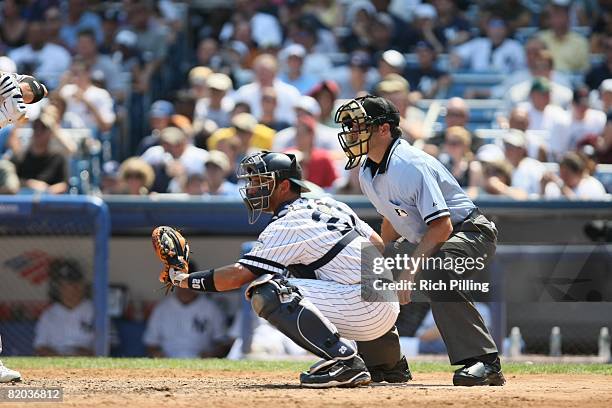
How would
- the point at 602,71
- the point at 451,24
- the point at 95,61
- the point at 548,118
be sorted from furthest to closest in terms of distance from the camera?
1. the point at 451,24
2. the point at 95,61
3. the point at 602,71
4. the point at 548,118

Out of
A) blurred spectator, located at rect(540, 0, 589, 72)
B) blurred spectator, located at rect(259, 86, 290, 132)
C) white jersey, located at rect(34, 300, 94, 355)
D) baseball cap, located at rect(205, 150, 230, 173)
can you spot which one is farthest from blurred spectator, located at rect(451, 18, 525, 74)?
white jersey, located at rect(34, 300, 94, 355)

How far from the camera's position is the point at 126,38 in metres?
15.6

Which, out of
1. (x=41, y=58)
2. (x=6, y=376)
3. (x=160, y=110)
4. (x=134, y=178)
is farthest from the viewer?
(x=41, y=58)

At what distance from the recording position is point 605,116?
41.1 ft

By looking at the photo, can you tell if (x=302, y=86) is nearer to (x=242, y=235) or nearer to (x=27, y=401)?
(x=242, y=235)

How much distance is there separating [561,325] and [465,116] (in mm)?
3062

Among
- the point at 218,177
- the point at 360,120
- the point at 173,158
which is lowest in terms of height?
the point at 360,120

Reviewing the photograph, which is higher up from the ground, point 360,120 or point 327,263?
point 360,120

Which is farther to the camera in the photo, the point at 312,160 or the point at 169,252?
the point at 312,160

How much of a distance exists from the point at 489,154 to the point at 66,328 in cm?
445

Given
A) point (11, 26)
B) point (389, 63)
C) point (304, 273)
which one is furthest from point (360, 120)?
point (11, 26)

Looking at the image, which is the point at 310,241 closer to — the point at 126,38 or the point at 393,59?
the point at 393,59

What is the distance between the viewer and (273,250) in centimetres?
619

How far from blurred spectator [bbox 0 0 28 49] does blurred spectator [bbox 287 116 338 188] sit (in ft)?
20.0
